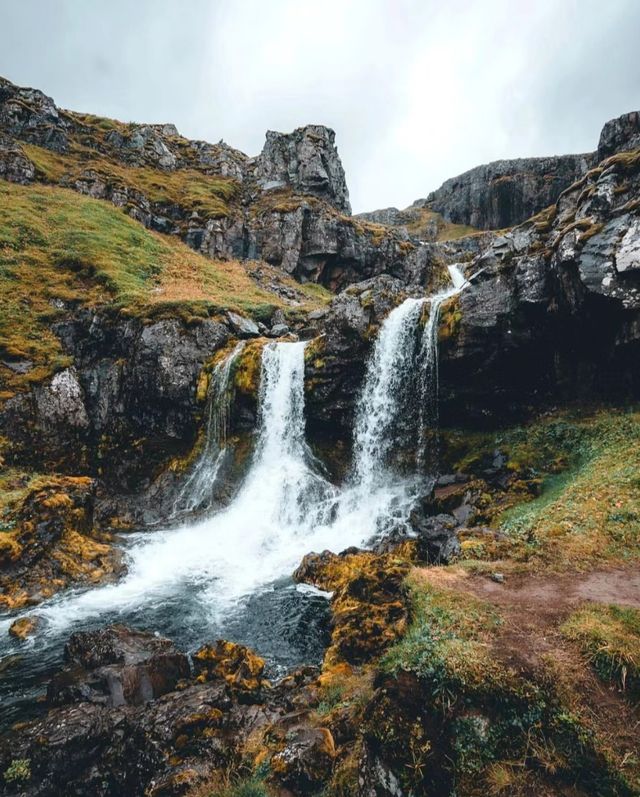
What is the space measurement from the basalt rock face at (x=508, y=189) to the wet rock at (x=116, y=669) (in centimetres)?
9491

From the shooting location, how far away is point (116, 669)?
10.4m

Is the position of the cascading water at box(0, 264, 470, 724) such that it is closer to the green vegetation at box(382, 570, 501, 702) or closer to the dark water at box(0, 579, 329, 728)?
the dark water at box(0, 579, 329, 728)

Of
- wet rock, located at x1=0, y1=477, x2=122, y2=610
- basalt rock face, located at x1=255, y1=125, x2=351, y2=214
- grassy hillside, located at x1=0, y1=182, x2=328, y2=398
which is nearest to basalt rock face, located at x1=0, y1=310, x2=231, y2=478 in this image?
grassy hillside, located at x1=0, y1=182, x2=328, y2=398

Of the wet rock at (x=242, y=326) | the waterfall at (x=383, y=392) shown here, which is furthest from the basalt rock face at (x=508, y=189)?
the wet rock at (x=242, y=326)

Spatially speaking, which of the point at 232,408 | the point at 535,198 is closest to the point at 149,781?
the point at 232,408

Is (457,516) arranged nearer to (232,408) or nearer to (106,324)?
(232,408)

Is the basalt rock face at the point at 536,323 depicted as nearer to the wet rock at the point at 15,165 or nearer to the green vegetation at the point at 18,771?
the green vegetation at the point at 18,771

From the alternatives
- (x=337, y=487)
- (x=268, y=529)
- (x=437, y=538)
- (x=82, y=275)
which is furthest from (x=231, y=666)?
(x=82, y=275)

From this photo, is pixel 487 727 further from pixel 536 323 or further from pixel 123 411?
pixel 123 411

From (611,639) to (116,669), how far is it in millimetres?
10517

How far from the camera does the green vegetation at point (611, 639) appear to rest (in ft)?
23.1

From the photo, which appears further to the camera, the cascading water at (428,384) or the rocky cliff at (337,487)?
the cascading water at (428,384)

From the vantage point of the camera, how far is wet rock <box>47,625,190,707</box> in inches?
395

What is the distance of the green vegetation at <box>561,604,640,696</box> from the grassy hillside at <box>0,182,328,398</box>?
28.1 metres
